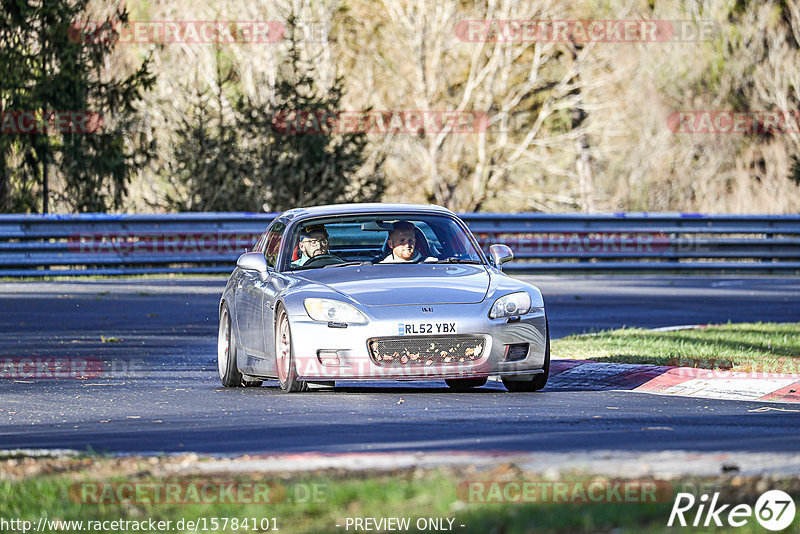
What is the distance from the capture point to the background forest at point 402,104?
33.9m

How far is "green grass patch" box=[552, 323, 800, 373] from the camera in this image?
42.1 feet

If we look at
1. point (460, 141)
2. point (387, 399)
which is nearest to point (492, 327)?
point (387, 399)

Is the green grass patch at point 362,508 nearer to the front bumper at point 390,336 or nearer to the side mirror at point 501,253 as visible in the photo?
the front bumper at point 390,336

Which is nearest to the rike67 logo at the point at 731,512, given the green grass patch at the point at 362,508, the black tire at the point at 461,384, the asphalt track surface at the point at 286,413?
the green grass patch at the point at 362,508

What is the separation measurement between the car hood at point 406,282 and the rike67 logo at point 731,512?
5.10m

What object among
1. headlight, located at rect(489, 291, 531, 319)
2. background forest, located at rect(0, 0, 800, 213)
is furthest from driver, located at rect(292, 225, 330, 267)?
background forest, located at rect(0, 0, 800, 213)

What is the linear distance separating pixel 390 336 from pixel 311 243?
1.80m

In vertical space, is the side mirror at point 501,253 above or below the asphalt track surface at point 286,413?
above

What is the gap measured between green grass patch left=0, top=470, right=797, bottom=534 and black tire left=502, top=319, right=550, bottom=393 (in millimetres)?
4655

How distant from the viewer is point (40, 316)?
18625 mm

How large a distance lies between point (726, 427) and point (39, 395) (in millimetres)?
5146

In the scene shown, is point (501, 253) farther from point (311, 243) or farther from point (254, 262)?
point (254, 262)

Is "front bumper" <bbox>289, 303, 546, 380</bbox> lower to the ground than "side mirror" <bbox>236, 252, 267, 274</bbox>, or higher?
lower

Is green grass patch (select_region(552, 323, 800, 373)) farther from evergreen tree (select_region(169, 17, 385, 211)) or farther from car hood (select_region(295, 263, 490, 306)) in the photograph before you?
evergreen tree (select_region(169, 17, 385, 211))
